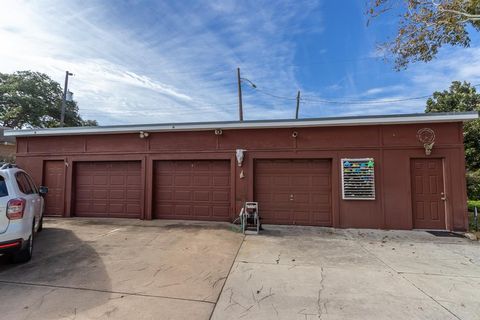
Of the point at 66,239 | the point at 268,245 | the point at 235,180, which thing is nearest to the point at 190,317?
the point at 268,245

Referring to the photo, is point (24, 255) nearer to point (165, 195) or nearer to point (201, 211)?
point (165, 195)

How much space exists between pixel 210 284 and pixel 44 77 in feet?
104

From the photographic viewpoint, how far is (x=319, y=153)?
8273mm

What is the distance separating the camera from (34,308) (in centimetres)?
319

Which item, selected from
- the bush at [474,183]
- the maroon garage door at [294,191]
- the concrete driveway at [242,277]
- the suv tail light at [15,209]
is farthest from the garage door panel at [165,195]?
the bush at [474,183]

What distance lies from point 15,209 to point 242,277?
365 cm

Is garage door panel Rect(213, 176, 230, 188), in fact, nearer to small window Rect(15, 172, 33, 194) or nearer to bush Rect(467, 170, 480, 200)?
small window Rect(15, 172, 33, 194)

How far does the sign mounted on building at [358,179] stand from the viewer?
7.87m

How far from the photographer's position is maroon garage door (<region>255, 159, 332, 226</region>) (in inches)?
325

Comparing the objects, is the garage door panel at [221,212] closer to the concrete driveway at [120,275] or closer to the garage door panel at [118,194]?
the concrete driveway at [120,275]

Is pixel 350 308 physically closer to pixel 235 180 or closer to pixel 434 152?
pixel 235 180

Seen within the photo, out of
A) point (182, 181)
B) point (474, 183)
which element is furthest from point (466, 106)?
point (182, 181)

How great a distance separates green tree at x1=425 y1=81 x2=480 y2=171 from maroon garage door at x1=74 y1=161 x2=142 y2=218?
16993 millimetres

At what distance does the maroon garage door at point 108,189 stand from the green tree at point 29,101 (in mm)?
17801
